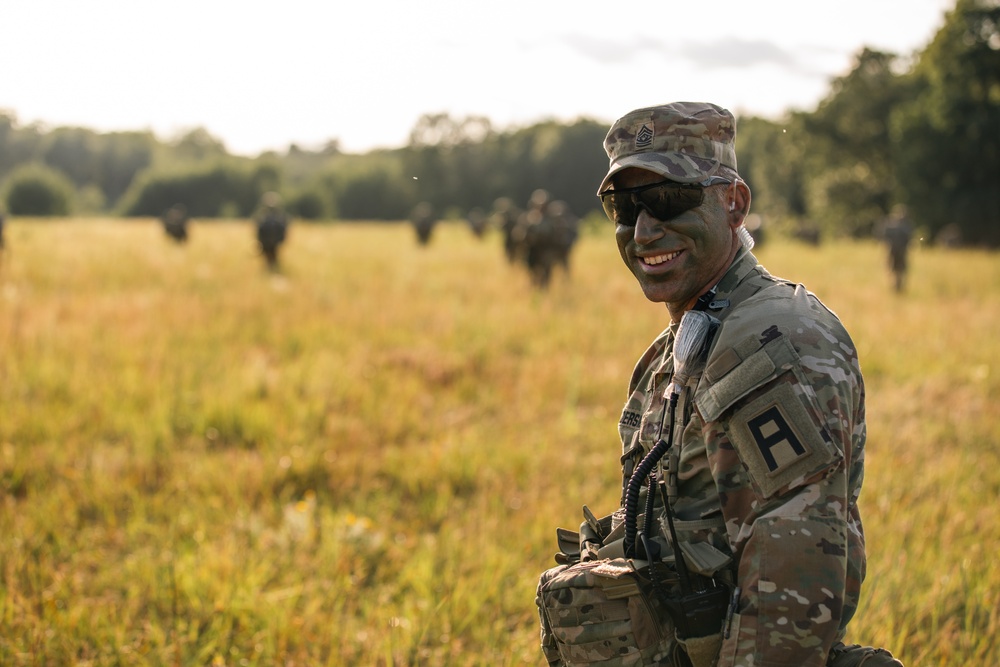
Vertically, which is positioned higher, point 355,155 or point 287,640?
point 355,155

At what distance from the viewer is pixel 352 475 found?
537cm

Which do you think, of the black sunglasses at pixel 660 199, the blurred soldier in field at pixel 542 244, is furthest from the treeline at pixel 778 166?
the black sunglasses at pixel 660 199

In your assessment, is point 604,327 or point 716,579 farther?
point 604,327

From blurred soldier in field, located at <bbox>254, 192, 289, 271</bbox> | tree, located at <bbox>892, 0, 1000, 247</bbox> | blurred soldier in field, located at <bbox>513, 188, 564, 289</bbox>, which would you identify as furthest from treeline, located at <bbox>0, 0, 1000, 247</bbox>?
blurred soldier in field, located at <bbox>254, 192, 289, 271</bbox>

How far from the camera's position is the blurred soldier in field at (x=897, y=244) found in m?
16.0

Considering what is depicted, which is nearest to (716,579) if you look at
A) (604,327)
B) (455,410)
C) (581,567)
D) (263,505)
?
(581,567)

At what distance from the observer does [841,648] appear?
1823 mm

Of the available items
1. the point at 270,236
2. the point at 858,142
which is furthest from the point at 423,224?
the point at 858,142

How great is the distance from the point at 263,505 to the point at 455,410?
259cm

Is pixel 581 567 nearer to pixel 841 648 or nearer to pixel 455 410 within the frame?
pixel 841 648

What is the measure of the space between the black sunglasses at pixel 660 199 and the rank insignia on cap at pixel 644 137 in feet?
0.30

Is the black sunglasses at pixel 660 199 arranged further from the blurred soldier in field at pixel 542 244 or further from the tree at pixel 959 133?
the tree at pixel 959 133

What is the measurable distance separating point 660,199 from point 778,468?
657 mm

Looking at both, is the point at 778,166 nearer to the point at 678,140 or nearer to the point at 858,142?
the point at 858,142
